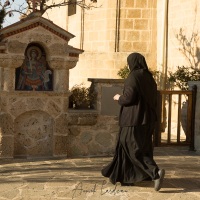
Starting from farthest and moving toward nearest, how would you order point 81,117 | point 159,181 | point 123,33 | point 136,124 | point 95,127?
point 123,33, point 95,127, point 81,117, point 136,124, point 159,181

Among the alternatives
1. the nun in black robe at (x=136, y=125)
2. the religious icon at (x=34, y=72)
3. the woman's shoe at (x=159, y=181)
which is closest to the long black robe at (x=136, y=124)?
the nun in black robe at (x=136, y=125)

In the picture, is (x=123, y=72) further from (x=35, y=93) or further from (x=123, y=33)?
(x=35, y=93)

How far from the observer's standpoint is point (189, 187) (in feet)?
21.7

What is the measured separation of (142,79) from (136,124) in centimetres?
64

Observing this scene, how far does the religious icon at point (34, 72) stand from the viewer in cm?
850

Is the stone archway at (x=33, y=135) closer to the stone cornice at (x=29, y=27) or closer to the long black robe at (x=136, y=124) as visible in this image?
the stone cornice at (x=29, y=27)

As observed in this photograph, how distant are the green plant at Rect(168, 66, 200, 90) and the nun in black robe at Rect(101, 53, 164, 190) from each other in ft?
18.6

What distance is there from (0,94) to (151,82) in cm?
319

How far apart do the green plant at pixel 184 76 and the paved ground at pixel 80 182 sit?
3574 mm

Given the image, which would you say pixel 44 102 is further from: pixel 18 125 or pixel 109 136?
pixel 109 136

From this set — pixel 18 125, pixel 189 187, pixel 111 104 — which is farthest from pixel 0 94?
pixel 189 187

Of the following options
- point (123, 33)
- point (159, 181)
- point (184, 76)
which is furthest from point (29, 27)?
point (123, 33)

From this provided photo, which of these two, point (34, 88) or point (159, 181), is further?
point (34, 88)

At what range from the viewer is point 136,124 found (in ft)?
20.7
